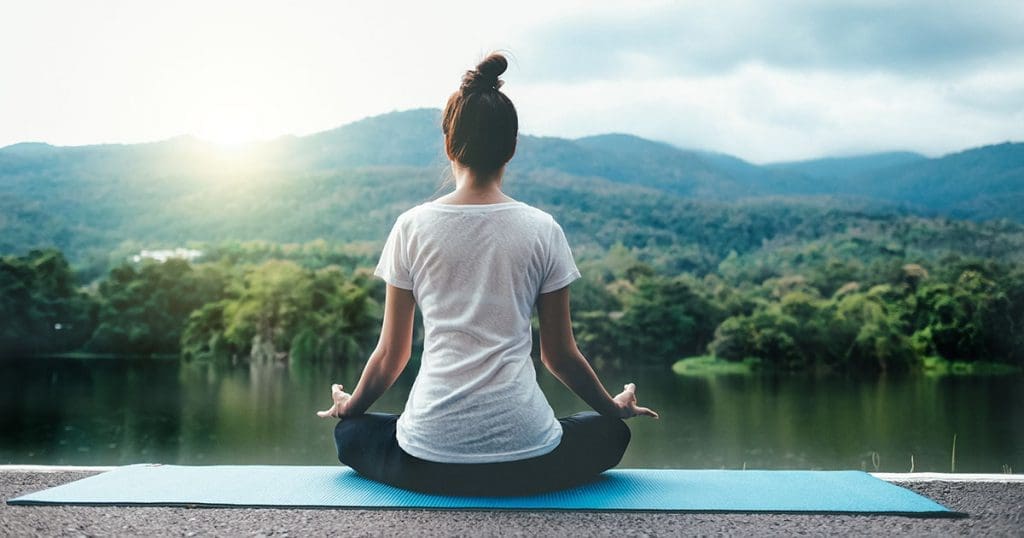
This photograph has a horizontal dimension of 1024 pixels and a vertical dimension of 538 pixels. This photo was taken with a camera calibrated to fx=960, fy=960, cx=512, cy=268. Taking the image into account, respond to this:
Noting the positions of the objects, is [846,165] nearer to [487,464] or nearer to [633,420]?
[633,420]

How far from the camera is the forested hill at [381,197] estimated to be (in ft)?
114

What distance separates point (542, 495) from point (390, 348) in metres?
0.48

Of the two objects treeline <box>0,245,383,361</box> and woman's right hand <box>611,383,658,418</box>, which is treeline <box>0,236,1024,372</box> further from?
woman's right hand <box>611,383,658,418</box>

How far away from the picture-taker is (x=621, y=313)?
2889 centimetres

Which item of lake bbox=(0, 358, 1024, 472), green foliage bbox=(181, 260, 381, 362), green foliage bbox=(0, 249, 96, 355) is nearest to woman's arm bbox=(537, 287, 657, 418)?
lake bbox=(0, 358, 1024, 472)

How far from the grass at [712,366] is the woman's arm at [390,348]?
25430 millimetres

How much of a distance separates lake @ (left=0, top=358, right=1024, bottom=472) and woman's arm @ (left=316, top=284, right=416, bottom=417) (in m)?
15.9

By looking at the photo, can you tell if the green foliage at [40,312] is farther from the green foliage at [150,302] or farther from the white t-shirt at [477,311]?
the white t-shirt at [477,311]

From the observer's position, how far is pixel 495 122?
80.2 inches

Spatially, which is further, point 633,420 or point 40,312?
point 40,312

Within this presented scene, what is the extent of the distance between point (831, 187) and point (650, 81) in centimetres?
1101

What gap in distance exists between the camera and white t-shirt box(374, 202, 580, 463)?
2.00 meters

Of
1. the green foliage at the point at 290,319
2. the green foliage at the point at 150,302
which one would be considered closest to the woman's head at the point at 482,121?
the green foliage at the point at 290,319

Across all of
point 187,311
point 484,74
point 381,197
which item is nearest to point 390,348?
point 484,74
